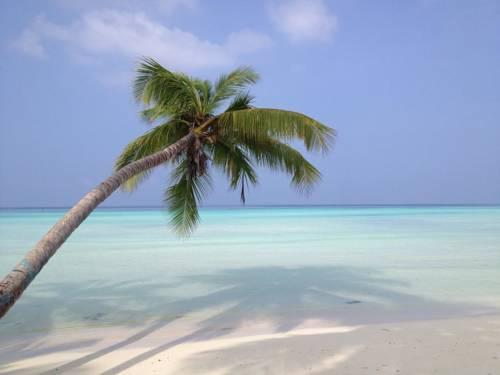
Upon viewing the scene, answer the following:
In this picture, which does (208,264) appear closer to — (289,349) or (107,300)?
(107,300)

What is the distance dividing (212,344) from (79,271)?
331 inches

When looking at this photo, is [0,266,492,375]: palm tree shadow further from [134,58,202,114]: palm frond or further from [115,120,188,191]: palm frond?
[134,58,202,114]: palm frond

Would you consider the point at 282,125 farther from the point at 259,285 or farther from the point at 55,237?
the point at 259,285

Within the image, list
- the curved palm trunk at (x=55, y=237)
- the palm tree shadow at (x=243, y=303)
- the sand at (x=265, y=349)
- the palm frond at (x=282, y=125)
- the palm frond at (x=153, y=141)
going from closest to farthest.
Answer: the curved palm trunk at (x=55, y=237) → the sand at (x=265, y=349) → the palm frond at (x=282, y=125) → the palm tree shadow at (x=243, y=303) → the palm frond at (x=153, y=141)

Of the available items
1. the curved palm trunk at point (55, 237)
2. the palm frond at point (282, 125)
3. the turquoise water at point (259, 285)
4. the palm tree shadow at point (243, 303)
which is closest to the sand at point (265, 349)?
the palm tree shadow at point (243, 303)

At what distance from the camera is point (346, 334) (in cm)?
573

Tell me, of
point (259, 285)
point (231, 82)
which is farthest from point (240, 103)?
point (259, 285)

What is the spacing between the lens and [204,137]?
666cm

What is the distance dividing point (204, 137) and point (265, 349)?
3.27 meters

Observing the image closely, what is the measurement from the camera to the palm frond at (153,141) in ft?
22.6

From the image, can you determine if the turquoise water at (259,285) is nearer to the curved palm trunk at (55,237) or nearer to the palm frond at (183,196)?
the palm frond at (183,196)

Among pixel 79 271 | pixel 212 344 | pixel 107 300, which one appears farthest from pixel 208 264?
pixel 212 344

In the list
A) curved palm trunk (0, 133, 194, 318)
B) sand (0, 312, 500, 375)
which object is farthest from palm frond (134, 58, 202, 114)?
sand (0, 312, 500, 375)

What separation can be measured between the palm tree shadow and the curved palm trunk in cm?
179
